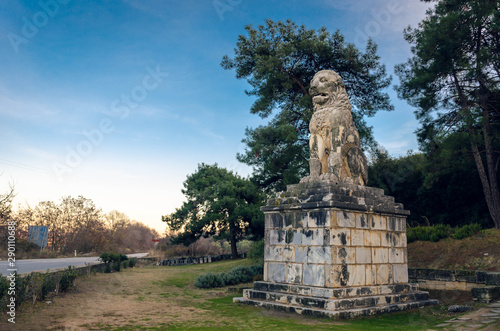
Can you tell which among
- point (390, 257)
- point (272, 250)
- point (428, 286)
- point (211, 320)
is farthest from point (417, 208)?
point (211, 320)

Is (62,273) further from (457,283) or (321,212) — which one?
(457,283)

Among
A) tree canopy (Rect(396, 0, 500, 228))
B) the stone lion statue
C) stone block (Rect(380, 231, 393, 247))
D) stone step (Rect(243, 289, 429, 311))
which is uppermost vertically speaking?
tree canopy (Rect(396, 0, 500, 228))

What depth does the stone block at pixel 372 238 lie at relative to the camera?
24.1 feet

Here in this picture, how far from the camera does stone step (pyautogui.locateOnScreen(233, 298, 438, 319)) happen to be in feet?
20.1

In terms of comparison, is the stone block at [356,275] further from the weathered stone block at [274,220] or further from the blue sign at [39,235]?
the blue sign at [39,235]

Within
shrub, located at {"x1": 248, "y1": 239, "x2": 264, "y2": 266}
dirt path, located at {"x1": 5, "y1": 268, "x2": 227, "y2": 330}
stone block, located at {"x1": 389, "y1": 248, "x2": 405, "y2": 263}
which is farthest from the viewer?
shrub, located at {"x1": 248, "y1": 239, "x2": 264, "y2": 266}

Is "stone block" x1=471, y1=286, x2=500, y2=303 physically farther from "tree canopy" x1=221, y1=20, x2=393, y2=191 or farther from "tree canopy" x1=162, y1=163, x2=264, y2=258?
"tree canopy" x1=162, y1=163, x2=264, y2=258

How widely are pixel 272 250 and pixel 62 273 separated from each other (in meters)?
5.05

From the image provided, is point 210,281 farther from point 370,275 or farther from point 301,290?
point 370,275

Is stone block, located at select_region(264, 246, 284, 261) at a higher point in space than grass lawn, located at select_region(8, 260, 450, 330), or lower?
higher

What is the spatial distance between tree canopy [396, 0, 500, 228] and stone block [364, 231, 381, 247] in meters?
9.81

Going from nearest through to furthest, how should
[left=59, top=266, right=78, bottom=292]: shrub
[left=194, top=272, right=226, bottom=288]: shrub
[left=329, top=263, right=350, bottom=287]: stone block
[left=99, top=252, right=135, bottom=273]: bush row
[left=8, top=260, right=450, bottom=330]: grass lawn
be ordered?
[left=8, top=260, right=450, bottom=330]: grass lawn
[left=329, top=263, right=350, bottom=287]: stone block
[left=59, top=266, right=78, bottom=292]: shrub
[left=194, top=272, right=226, bottom=288]: shrub
[left=99, top=252, right=135, bottom=273]: bush row

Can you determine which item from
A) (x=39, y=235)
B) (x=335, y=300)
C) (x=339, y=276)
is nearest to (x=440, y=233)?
(x=339, y=276)

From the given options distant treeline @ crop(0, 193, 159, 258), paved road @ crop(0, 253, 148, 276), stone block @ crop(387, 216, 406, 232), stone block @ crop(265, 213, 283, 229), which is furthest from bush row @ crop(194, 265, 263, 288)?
distant treeline @ crop(0, 193, 159, 258)
